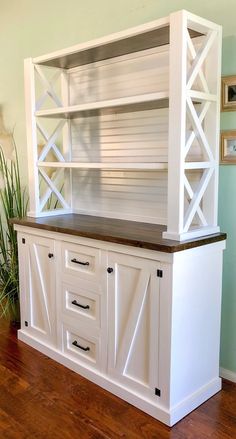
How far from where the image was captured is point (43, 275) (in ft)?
9.01

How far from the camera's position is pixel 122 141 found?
2707 mm

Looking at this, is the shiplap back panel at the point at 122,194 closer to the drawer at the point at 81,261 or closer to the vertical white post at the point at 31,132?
the vertical white post at the point at 31,132

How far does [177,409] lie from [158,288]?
629 mm

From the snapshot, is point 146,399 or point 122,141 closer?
point 146,399

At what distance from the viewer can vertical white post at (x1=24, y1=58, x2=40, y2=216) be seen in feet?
9.20

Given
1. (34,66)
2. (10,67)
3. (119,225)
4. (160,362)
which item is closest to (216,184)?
(119,225)

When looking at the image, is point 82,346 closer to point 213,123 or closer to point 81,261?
point 81,261

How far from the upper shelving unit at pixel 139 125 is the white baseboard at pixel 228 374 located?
0.90 meters

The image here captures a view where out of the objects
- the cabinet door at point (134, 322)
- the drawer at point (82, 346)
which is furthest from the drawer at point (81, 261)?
the drawer at point (82, 346)

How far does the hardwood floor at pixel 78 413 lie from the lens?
1.97 metres

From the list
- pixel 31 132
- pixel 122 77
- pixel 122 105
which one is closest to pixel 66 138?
pixel 31 132

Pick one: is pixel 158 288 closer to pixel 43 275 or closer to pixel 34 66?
pixel 43 275

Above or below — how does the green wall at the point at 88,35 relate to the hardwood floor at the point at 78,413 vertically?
above

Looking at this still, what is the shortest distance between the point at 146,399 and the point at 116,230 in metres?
0.92
